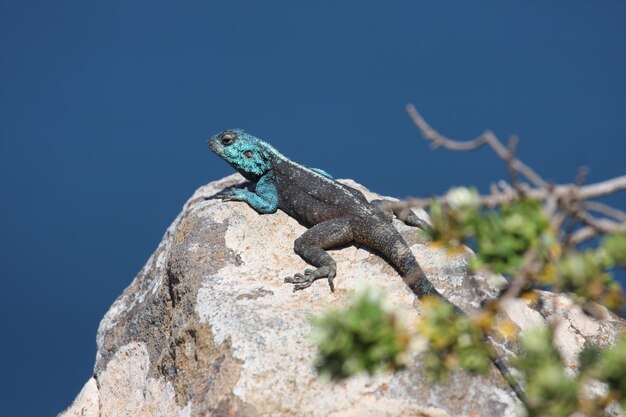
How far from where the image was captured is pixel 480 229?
3.23 meters

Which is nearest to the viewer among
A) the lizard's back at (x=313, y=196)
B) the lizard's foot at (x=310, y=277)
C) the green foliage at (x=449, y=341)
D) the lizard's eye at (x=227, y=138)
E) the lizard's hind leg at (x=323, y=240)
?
the green foliage at (x=449, y=341)

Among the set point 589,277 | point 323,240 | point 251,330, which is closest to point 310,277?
point 323,240

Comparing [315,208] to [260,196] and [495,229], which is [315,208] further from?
[495,229]

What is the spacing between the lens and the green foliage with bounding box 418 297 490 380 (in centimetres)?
320

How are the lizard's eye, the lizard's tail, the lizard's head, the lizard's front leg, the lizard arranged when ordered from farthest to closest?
the lizard's eye, the lizard's head, the lizard's front leg, the lizard, the lizard's tail

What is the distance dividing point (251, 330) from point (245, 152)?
9.76 feet

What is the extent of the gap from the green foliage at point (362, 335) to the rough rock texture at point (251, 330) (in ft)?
8.02

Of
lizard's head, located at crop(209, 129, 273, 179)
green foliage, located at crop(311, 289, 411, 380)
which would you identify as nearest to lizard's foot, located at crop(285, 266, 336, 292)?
lizard's head, located at crop(209, 129, 273, 179)

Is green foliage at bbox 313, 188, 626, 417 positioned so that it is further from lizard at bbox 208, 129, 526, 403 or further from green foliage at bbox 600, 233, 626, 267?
lizard at bbox 208, 129, 526, 403

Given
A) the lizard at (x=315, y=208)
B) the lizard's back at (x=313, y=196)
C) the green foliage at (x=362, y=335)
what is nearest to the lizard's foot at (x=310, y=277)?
the lizard at (x=315, y=208)

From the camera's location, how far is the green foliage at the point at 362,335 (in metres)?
3.06

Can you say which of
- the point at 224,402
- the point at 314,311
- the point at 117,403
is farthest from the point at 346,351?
the point at 117,403

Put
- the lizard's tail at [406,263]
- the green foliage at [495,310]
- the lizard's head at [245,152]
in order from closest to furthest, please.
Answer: the green foliage at [495,310] < the lizard's tail at [406,263] < the lizard's head at [245,152]

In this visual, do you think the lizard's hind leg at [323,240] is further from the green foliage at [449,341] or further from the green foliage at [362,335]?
the green foliage at [362,335]
